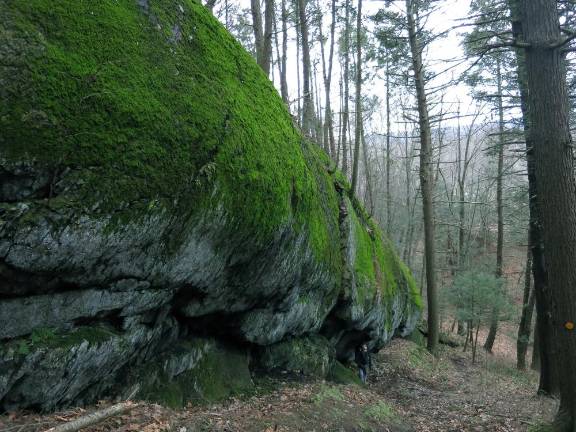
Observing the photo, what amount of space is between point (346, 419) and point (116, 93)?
6.68 meters

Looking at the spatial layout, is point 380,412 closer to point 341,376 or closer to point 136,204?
point 341,376

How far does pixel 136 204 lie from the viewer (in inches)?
187

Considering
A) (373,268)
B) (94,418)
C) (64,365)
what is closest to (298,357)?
(373,268)

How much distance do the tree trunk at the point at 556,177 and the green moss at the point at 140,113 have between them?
413 centimetres

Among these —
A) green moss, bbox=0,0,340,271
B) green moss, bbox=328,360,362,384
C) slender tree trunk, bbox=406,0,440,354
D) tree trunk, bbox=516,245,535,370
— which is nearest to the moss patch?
green moss, bbox=0,0,340,271

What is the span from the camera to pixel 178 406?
6.34 m

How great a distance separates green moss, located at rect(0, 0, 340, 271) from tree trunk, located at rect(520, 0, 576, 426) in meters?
4.13

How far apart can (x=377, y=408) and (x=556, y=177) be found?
18.4 ft

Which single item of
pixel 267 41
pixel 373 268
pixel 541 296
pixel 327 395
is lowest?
pixel 327 395

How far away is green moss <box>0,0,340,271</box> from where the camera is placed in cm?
417

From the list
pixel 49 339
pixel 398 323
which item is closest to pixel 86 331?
pixel 49 339

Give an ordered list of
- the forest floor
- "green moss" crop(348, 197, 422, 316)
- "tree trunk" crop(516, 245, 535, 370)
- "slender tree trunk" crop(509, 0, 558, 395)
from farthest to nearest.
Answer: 1. "tree trunk" crop(516, 245, 535, 370)
2. "green moss" crop(348, 197, 422, 316)
3. "slender tree trunk" crop(509, 0, 558, 395)
4. the forest floor

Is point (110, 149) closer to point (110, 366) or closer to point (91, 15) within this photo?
point (91, 15)

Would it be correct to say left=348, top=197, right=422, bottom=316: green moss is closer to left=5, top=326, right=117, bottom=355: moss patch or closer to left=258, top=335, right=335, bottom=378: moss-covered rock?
left=258, top=335, right=335, bottom=378: moss-covered rock
